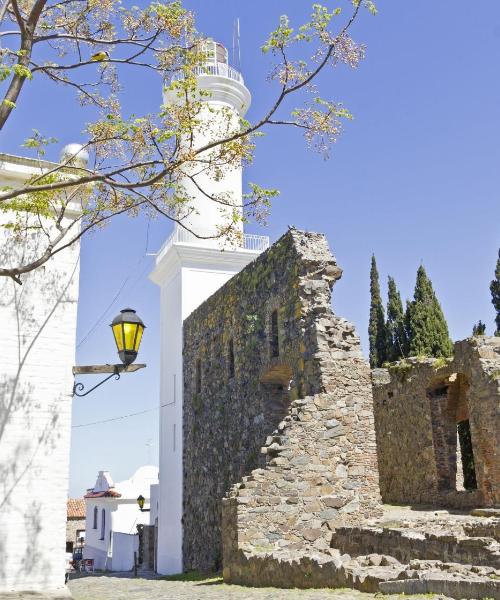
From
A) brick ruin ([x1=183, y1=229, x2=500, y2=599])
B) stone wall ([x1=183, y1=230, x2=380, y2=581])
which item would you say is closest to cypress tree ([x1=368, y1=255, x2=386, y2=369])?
brick ruin ([x1=183, y1=229, x2=500, y2=599])

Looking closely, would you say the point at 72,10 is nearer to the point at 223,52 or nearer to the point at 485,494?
the point at 485,494

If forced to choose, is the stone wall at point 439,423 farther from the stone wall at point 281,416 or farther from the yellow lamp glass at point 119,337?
the yellow lamp glass at point 119,337

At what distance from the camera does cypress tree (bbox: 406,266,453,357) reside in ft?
84.2

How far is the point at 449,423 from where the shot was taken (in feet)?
55.6

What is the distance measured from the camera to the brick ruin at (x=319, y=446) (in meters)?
8.36

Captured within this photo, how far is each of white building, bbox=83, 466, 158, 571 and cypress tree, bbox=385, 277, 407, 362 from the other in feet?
41.8

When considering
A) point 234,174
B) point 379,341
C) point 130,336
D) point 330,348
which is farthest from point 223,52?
point 130,336

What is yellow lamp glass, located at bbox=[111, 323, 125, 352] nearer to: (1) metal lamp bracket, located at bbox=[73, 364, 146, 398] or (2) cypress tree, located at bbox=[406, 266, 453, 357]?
(1) metal lamp bracket, located at bbox=[73, 364, 146, 398]

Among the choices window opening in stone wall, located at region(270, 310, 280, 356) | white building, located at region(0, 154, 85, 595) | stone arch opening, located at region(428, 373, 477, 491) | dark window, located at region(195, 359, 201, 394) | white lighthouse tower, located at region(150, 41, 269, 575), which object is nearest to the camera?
white building, located at region(0, 154, 85, 595)

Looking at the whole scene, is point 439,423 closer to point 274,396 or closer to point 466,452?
point 274,396

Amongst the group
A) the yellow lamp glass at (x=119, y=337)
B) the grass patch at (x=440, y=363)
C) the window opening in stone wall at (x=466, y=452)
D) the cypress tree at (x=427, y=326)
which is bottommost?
the window opening in stone wall at (x=466, y=452)

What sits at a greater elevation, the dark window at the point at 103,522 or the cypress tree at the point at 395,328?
the cypress tree at the point at 395,328

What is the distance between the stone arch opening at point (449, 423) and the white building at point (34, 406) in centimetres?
1050

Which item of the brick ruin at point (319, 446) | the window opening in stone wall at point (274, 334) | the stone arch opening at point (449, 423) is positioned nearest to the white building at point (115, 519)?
the brick ruin at point (319, 446)
